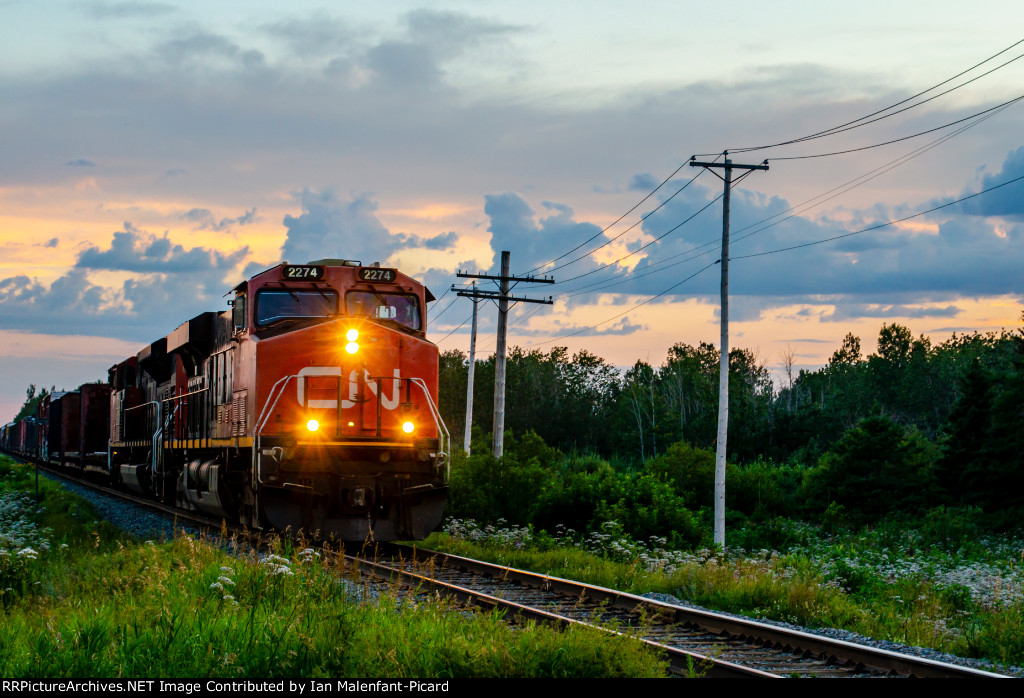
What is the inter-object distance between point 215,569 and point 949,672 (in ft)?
22.2

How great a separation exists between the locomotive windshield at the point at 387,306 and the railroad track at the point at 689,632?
4.17 metres

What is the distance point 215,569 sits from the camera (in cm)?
954

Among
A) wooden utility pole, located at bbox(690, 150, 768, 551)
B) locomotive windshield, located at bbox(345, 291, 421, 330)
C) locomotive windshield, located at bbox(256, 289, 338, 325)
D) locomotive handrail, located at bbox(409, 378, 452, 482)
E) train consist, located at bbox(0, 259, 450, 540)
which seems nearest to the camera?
train consist, located at bbox(0, 259, 450, 540)

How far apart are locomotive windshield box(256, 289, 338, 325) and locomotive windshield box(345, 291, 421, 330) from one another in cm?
32

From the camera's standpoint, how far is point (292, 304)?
14.9 meters

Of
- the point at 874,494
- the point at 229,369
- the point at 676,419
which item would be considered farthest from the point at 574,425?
the point at 229,369

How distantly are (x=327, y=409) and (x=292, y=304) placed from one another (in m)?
1.89

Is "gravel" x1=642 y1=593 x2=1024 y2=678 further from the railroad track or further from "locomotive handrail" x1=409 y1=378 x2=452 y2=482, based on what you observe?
"locomotive handrail" x1=409 y1=378 x2=452 y2=482

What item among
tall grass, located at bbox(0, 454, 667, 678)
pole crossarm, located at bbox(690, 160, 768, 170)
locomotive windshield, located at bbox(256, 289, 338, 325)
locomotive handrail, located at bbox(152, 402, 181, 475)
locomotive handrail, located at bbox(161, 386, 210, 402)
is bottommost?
tall grass, located at bbox(0, 454, 667, 678)

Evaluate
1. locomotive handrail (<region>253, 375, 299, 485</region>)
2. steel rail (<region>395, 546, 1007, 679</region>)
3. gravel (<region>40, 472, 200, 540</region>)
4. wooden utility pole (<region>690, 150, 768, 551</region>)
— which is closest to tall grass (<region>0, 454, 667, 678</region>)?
steel rail (<region>395, 546, 1007, 679</region>)

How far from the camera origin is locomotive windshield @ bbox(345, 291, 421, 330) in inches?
596

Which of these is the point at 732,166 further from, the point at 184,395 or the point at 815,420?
the point at 815,420

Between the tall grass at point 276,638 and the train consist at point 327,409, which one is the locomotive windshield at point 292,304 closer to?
the train consist at point 327,409

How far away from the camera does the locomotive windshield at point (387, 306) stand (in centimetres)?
1513
